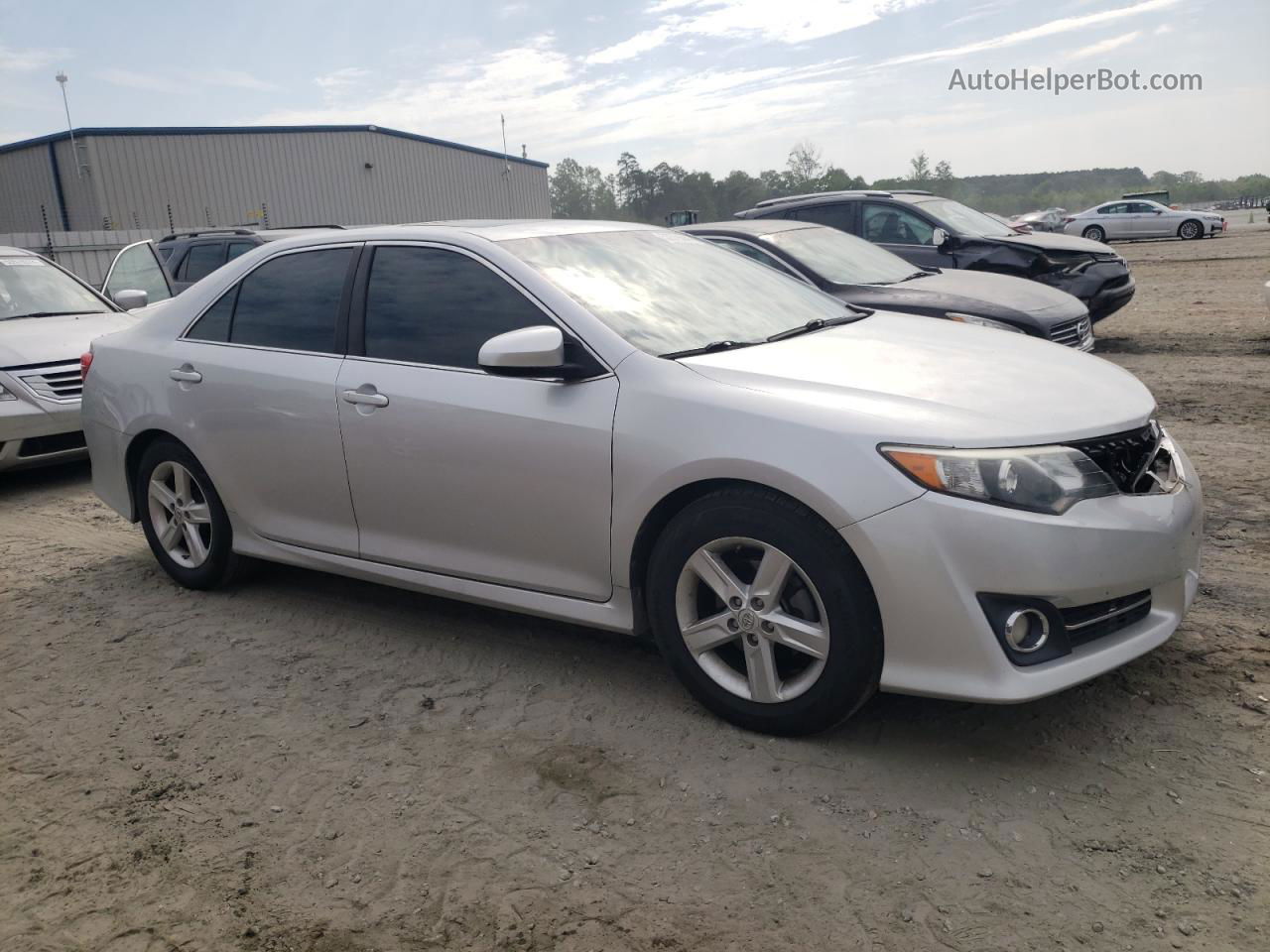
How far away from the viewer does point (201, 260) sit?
1268 centimetres

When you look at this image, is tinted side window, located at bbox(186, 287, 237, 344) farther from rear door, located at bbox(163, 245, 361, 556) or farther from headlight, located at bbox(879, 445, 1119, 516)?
headlight, located at bbox(879, 445, 1119, 516)

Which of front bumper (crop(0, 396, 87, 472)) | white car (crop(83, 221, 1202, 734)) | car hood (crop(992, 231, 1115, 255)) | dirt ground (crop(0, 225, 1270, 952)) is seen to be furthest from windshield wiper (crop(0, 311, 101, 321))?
car hood (crop(992, 231, 1115, 255))

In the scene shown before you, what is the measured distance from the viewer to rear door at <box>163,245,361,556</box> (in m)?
4.28

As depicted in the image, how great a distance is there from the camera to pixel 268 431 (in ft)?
14.5

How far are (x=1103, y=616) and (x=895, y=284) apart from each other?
18.2 ft

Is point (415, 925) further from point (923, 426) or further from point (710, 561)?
point (923, 426)

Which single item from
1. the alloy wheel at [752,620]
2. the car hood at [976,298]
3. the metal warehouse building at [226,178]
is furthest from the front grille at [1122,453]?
the metal warehouse building at [226,178]

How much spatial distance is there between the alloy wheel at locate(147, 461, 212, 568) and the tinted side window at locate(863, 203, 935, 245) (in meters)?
7.72

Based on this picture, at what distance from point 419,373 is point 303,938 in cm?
205

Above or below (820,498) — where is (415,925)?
below

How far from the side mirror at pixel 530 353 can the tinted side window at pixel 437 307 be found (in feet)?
0.80

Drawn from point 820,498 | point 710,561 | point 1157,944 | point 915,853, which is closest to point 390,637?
point 710,561

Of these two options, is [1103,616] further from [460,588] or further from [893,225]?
[893,225]

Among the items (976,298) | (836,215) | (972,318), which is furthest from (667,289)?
(836,215)
